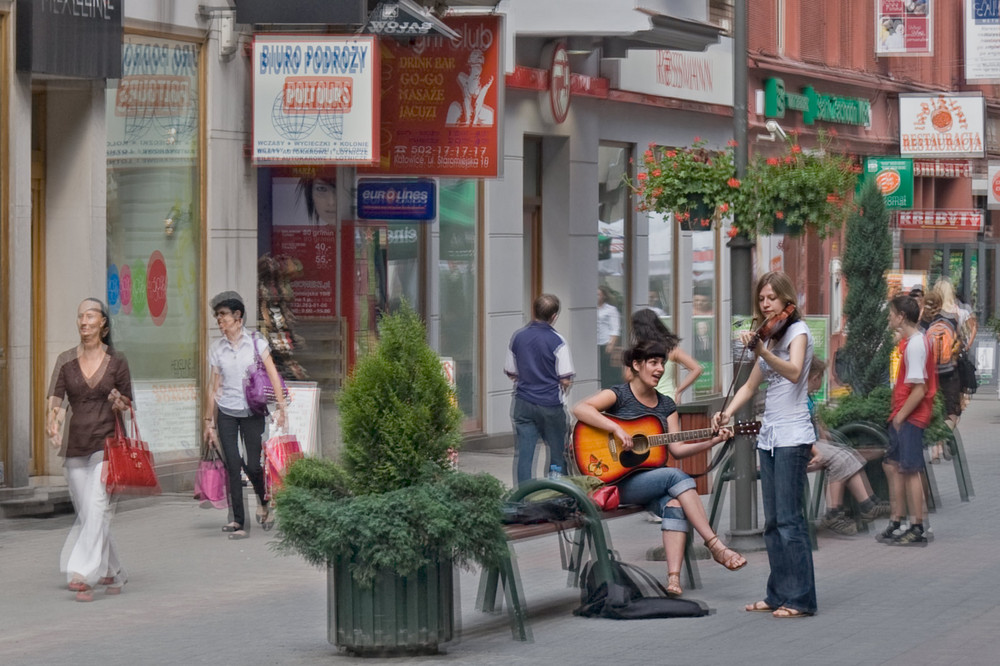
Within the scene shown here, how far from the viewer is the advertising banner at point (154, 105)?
15.3 m

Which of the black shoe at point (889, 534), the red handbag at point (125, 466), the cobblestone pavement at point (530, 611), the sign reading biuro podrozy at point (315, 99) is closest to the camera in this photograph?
the cobblestone pavement at point (530, 611)

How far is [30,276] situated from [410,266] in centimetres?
548

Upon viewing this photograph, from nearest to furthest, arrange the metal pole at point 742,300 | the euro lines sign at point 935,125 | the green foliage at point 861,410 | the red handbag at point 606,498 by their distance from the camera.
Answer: the red handbag at point 606,498
the metal pole at point 742,300
the green foliage at point 861,410
the euro lines sign at point 935,125

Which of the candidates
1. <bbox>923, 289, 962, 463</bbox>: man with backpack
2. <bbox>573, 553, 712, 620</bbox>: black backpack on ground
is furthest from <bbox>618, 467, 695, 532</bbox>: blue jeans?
<bbox>923, 289, 962, 463</bbox>: man with backpack

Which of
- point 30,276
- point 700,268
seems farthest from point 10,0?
point 700,268

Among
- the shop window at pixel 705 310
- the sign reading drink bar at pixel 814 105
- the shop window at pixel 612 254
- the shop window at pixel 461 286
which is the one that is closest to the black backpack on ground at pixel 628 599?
the shop window at pixel 461 286

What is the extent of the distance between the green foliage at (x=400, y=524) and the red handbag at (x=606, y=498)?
1378mm

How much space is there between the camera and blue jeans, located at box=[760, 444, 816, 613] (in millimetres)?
9898

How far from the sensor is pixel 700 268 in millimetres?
26344

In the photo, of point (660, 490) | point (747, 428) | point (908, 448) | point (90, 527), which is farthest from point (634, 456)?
point (908, 448)

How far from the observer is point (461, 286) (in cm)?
1991

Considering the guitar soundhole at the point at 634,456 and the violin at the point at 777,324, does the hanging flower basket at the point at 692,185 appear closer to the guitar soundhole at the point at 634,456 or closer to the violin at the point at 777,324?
the violin at the point at 777,324

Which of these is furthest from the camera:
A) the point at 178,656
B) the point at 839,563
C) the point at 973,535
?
the point at 973,535

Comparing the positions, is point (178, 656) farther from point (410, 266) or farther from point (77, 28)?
point (410, 266)
